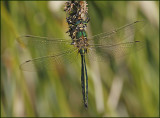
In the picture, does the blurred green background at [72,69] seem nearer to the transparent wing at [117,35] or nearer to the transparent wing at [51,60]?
the transparent wing at [51,60]

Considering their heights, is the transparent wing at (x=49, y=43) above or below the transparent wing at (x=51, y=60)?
above

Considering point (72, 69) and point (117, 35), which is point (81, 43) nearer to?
point (117, 35)

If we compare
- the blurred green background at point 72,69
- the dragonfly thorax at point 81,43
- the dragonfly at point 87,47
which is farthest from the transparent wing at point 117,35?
the blurred green background at point 72,69

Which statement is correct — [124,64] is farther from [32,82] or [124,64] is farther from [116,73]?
[32,82]

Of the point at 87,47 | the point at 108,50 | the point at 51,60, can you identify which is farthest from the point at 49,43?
the point at 108,50

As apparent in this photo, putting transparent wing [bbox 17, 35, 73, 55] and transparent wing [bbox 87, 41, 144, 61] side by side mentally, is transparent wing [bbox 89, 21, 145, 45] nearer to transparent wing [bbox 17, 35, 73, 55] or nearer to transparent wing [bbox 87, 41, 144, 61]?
transparent wing [bbox 87, 41, 144, 61]

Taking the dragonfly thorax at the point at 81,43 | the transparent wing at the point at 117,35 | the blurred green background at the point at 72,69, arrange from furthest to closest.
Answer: the blurred green background at the point at 72,69 → the transparent wing at the point at 117,35 → the dragonfly thorax at the point at 81,43

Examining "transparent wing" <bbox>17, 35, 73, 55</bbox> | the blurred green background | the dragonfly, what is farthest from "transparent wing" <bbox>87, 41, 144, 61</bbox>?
the blurred green background
